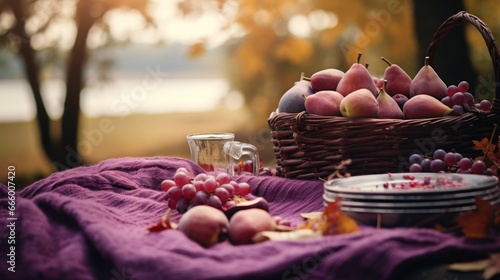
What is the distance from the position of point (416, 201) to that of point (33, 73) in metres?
3.37

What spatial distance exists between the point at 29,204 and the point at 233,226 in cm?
39

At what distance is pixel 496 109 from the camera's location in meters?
1.50

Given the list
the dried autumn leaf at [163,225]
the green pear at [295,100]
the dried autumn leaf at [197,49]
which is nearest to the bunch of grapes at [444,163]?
the green pear at [295,100]

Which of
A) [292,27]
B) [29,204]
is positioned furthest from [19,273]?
[292,27]

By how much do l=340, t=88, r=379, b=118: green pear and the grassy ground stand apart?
2609mm

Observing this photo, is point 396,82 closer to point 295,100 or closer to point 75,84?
point 295,100

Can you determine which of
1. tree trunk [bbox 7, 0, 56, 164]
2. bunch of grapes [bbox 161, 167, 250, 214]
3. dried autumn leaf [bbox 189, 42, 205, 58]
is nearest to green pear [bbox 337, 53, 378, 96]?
bunch of grapes [bbox 161, 167, 250, 214]

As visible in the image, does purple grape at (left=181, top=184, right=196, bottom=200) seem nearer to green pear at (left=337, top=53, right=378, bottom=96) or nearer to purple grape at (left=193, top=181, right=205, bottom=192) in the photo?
purple grape at (left=193, top=181, right=205, bottom=192)

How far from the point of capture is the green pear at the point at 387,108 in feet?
4.85

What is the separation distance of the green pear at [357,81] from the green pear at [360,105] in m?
0.08

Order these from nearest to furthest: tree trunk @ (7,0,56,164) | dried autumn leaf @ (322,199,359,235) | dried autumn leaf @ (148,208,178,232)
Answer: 1. dried autumn leaf @ (322,199,359,235)
2. dried autumn leaf @ (148,208,178,232)
3. tree trunk @ (7,0,56,164)

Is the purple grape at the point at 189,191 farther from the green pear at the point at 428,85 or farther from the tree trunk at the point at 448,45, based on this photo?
the tree trunk at the point at 448,45

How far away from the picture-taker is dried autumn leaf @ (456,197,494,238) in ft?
3.36

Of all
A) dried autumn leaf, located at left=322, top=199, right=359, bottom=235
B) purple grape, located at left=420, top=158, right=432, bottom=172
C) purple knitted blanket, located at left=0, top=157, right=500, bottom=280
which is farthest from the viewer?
purple grape, located at left=420, top=158, right=432, bottom=172
